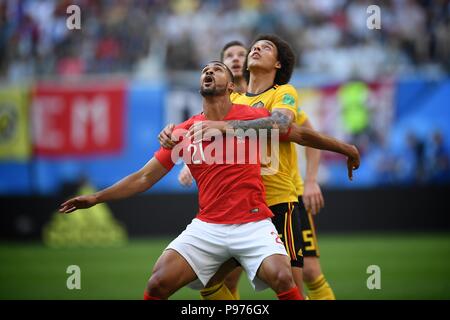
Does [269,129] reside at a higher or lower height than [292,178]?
higher

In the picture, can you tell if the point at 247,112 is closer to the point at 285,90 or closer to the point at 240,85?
the point at 285,90

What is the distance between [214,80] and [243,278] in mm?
7238

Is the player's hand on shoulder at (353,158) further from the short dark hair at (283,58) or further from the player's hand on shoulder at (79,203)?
the player's hand on shoulder at (79,203)

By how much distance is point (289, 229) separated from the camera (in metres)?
6.73

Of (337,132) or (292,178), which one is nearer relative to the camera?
(292,178)

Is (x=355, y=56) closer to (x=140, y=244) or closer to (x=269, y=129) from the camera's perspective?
(x=140, y=244)

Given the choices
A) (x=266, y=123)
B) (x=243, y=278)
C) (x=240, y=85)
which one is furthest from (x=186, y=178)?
(x=243, y=278)

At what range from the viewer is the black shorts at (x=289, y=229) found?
670 centimetres

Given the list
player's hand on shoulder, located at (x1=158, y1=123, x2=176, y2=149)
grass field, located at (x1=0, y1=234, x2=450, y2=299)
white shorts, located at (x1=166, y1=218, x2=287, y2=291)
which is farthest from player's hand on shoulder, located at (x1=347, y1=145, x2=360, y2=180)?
grass field, located at (x1=0, y1=234, x2=450, y2=299)

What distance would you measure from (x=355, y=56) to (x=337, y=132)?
2.55m
